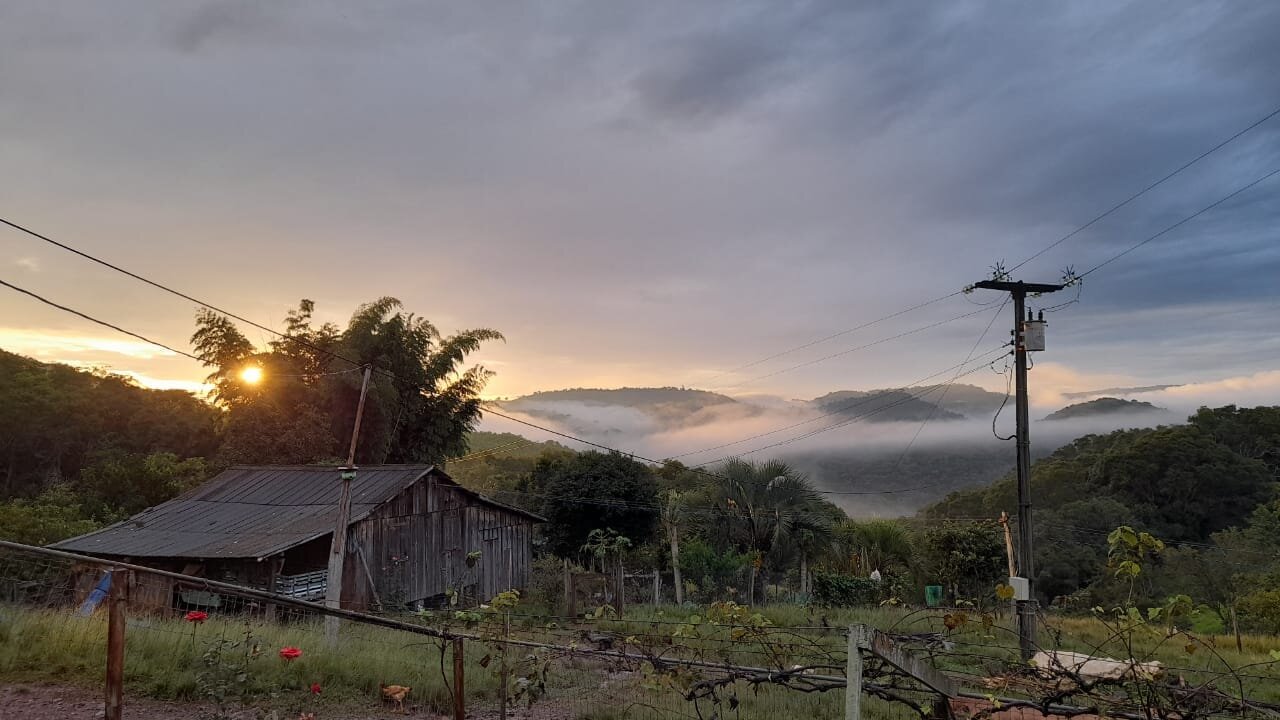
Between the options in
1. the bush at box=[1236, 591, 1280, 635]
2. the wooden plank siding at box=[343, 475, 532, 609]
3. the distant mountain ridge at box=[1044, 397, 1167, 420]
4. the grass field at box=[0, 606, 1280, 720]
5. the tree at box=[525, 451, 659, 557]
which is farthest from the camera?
the distant mountain ridge at box=[1044, 397, 1167, 420]

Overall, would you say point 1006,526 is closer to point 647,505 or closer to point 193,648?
point 647,505

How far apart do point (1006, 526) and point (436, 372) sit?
2562 centimetres

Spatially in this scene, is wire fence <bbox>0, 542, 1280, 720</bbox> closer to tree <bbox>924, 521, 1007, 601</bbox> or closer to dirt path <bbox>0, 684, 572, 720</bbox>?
dirt path <bbox>0, 684, 572, 720</bbox>

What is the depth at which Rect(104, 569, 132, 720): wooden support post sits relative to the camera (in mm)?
5062

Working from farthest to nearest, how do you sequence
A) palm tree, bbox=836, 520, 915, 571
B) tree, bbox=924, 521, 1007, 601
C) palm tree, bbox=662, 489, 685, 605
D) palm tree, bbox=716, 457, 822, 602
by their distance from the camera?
palm tree, bbox=836, 520, 915, 571, palm tree, bbox=716, 457, 822, 602, palm tree, bbox=662, 489, 685, 605, tree, bbox=924, 521, 1007, 601

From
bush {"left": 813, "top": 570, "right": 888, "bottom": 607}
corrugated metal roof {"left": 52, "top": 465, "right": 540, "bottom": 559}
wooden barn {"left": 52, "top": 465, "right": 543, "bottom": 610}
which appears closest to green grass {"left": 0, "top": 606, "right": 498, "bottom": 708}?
wooden barn {"left": 52, "top": 465, "right": 543, "bottom": 610}

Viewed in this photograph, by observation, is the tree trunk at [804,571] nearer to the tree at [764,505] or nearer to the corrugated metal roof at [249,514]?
the tree at [764,505]

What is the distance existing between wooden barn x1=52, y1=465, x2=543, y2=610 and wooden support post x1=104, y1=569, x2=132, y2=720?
37.6 feet

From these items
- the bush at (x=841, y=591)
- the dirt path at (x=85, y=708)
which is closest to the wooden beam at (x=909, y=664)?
the dirt path at (x=85, y=708)

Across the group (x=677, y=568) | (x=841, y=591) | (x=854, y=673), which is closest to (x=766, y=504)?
(x=841, y=591)

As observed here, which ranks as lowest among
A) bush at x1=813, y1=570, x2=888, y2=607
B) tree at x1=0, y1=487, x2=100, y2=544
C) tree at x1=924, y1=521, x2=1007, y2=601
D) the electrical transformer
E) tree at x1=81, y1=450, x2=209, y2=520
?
bush at x1=813, y1=570, x2=888, y2=607

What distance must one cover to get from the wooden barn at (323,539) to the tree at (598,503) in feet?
16.2

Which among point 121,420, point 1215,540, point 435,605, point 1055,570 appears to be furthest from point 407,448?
point 1215,540

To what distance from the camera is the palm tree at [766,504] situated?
85.9ft
